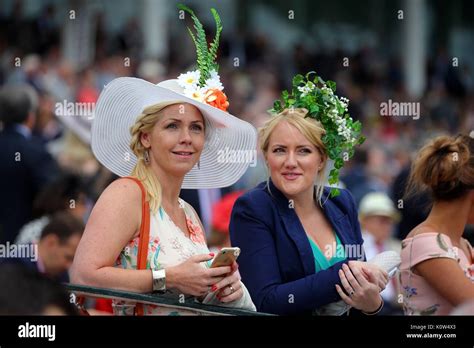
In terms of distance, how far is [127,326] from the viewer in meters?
4.42

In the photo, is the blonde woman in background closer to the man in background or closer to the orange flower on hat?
the orange flower on hat

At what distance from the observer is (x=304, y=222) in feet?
16.4

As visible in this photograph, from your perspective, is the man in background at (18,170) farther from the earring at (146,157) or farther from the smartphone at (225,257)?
the smartphone at (225,257)

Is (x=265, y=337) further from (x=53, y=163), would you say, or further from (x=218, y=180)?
(x=53, y=163)

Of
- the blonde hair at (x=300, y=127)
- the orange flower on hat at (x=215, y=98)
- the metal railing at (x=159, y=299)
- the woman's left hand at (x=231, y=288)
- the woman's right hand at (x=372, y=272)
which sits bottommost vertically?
the metal railing at (x=159, y=299)

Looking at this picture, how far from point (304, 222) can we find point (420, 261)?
0.47 m

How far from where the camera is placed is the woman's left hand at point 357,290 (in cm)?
471

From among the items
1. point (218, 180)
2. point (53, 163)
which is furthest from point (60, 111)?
point (218, 180)

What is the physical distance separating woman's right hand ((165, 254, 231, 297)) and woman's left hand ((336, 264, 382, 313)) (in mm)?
526

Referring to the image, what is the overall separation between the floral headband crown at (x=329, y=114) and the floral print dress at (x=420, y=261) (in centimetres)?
40

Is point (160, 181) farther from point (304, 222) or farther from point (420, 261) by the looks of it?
point (420, 261)

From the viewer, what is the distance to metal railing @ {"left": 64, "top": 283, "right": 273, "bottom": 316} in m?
4.23

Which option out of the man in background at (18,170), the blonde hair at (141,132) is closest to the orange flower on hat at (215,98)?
the blonde hair at (141,132)

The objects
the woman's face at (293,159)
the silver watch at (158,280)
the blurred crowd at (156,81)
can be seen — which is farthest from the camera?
the blurred crowd at (156,81)
